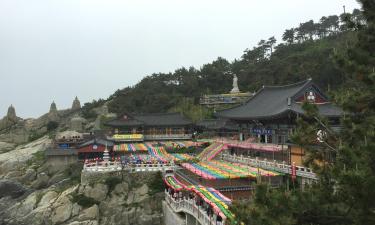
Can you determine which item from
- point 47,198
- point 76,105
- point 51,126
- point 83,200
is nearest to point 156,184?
point 83,200

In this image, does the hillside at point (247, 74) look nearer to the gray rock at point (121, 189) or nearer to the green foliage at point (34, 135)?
the green foliage at point (34, 135)

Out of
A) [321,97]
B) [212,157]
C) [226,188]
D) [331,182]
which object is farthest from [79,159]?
[331,182]

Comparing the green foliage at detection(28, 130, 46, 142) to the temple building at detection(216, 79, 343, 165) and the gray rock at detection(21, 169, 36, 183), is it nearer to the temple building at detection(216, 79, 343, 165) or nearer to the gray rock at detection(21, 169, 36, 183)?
the gray rock at detection(21, 169, 36, 183)

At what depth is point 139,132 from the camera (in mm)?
58719

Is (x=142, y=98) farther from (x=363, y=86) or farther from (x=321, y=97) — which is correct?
(x=363, y=86)

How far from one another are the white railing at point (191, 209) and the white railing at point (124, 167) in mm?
4357

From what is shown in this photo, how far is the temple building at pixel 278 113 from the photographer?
31.1m

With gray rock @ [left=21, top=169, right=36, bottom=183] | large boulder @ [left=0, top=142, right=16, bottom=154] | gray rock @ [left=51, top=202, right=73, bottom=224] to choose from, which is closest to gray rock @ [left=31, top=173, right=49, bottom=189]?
gray rock @ [left=21, top=169, right=36, bottom=183]

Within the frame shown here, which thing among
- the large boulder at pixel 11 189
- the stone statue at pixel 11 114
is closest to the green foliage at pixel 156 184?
the large boulder at pixel 11 189

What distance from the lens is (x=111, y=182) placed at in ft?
113

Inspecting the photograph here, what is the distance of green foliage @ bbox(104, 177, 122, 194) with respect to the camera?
3419 centimetres

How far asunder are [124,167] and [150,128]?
957 inches

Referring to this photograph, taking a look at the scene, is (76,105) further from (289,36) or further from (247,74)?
(289,36)

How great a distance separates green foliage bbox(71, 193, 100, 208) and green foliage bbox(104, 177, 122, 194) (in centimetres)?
179
